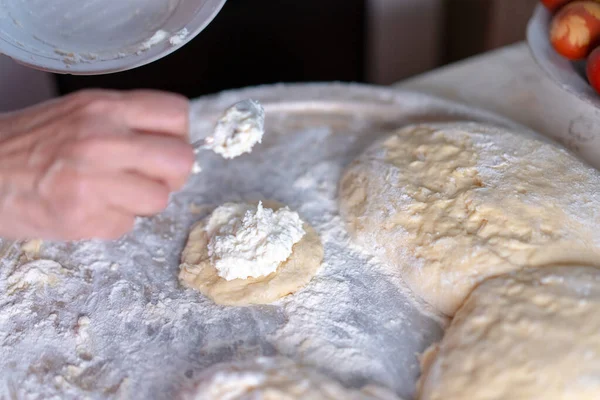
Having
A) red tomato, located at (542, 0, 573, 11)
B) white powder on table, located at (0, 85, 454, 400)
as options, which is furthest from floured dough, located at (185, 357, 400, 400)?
red tomato, located at (542, 0, 573, 11)

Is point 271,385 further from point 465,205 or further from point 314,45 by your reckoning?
point 314,45

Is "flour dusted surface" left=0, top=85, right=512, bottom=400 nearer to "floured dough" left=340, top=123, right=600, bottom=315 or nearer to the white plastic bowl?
"floured dough" left=340, top=123, right=600, bottom=315

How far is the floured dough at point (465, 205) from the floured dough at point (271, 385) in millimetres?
259

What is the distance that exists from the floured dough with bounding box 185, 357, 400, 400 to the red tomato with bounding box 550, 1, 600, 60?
826 millimetres

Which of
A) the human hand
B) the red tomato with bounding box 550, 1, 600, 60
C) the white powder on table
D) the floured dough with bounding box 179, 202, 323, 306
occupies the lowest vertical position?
the white powder on table

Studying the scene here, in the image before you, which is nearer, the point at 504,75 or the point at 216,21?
the point at 504,75

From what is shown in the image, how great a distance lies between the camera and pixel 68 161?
98 centimetres

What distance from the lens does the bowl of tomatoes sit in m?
1.14

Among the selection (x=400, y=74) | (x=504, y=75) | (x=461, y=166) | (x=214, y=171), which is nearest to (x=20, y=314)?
(x=214, y=171)

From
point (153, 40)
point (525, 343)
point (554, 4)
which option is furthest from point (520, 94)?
point (153, 40)

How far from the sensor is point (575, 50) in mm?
1188

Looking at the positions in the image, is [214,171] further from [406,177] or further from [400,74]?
[400,74]

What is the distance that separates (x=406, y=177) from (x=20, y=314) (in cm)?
78

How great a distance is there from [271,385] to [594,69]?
0.86 meters
